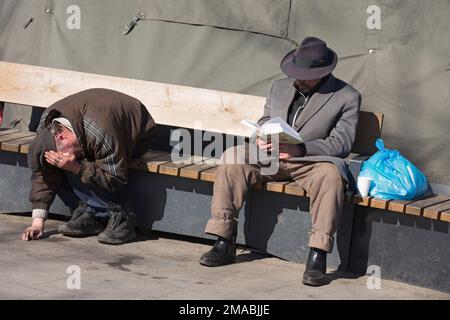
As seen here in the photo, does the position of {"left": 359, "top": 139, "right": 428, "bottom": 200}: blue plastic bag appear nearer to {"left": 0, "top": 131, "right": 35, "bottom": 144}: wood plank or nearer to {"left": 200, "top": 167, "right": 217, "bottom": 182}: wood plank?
{"left": 200, "top": 167, "right": 217, "bottom": 182}: wood plank

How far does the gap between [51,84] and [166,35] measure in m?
0.93

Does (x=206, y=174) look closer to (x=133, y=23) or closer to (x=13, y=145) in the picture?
(x=13, y=145)

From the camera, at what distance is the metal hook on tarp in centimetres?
714

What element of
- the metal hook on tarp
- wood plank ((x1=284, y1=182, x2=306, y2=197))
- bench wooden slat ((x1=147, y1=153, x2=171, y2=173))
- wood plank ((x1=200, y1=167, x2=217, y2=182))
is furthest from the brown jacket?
the metal hook on tarp

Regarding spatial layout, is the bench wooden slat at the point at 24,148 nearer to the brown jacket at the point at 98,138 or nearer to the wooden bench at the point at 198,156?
the wooden bench at the point at 198,156

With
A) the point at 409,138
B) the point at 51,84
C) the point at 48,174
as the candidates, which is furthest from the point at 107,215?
the point at 409,138

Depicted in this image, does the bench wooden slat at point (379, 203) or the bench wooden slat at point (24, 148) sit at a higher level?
the bench wooden slat at point (24, 148)

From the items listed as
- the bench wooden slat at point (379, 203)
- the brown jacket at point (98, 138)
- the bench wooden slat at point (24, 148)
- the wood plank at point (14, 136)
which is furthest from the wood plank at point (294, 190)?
the wood plank at point (14, 136)

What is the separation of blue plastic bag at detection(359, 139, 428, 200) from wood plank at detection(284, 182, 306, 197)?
378 millimetres

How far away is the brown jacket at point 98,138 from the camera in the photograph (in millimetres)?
5859

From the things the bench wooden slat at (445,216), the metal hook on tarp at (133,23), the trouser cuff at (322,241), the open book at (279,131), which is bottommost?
the trouser cuff at (322,241)

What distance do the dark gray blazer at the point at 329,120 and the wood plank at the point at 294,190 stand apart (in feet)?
0.59

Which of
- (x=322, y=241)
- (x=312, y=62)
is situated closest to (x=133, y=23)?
(x=312, y=62)

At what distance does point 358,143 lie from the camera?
240 inches
